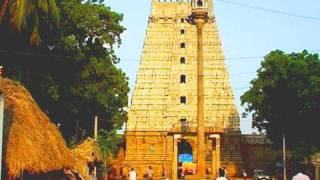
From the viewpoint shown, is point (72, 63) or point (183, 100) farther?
point (183, 100)

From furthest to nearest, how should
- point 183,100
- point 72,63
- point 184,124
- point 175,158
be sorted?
point 183,100 → point 184,124 → point 175,158 → point 72,63

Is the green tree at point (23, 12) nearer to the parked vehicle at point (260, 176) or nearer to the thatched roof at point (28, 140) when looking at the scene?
the thatched roof at point (28, 140)

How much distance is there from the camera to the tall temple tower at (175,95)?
2180 inches

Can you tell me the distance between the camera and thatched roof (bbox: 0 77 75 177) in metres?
13.2

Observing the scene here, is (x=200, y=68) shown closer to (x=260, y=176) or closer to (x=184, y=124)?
(x=260, y=176)

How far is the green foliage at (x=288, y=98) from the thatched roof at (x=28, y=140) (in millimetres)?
29357

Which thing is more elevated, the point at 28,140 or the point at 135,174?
the point at 28,140

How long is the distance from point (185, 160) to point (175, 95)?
19.9 feet

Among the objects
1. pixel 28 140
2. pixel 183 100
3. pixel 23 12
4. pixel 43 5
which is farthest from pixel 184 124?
pixel 28 140

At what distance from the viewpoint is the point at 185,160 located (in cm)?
5691

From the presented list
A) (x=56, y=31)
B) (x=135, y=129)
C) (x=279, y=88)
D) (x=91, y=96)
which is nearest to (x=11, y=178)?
(x=56, y=31)

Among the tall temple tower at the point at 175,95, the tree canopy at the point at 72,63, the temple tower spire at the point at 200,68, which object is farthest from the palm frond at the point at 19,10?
the tall temple tower at the point at 175,95

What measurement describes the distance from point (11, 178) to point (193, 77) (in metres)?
45.4

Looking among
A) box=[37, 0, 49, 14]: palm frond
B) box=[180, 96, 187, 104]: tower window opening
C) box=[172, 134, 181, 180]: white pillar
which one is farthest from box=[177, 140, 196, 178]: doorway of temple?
box=[37, 0, 49, 14]: palm frond
